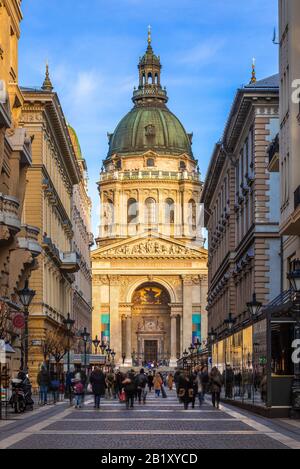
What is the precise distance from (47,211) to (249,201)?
1184 cm

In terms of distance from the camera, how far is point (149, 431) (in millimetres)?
28422

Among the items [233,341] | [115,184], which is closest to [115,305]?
[115,184]

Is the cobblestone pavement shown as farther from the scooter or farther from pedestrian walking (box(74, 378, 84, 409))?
pedestrian walking (box(74, 378, 84, 409))

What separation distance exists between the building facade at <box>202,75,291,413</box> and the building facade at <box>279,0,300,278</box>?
3067 millimetres

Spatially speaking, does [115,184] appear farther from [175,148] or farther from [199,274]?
[199,274]

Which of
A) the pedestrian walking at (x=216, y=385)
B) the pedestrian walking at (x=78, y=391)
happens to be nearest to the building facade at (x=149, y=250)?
the pedestrian walking at (x=78, y=391)

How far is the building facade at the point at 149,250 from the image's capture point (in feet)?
548

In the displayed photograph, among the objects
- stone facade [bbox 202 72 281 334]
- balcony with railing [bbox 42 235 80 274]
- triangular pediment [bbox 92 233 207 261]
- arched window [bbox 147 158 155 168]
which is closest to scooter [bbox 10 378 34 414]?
stone facade [bbox 202 72 281 334]

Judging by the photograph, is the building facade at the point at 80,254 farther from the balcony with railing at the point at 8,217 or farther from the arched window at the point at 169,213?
the balcony with railing at the point at 8,217

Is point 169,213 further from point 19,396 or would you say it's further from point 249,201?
point 19,396

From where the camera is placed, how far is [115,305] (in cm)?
16775

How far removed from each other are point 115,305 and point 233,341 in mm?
120924

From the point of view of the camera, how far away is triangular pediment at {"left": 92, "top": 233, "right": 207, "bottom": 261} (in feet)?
550

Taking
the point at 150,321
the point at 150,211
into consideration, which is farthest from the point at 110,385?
the point at 150,211
